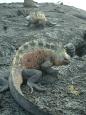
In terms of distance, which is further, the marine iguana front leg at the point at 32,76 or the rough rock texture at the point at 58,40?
the marine iguana front leg at the point at 32,76

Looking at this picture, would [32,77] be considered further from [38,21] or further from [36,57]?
[38,21]

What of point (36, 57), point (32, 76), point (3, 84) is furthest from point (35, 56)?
point (3, 84)

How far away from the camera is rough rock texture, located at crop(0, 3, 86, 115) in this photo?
301 inches

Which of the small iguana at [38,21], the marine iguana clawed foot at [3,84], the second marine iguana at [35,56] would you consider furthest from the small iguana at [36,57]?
the small iguana at [38,21]

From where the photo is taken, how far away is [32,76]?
27.9 feet

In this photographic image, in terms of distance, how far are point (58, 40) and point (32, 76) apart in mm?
4490

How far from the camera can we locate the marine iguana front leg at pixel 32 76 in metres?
8.26

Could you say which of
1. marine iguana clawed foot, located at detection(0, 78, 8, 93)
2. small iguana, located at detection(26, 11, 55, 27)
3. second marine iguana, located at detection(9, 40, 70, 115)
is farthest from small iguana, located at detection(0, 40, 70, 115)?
small iguana, located at detection(26, 11, 55, 27)

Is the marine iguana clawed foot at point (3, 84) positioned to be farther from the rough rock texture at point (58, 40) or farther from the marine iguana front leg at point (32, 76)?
the marine iguana front leg at point (32, 76)

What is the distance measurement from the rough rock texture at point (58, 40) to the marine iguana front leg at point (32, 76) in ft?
1.23

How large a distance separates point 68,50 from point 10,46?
71.9 inches

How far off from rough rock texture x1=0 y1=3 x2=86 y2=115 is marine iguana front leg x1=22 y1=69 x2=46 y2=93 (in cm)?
38

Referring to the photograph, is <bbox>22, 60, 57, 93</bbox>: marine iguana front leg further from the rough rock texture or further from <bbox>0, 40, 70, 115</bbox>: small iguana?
the rough rock texture

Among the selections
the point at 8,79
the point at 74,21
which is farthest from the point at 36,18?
the point at 8,79
